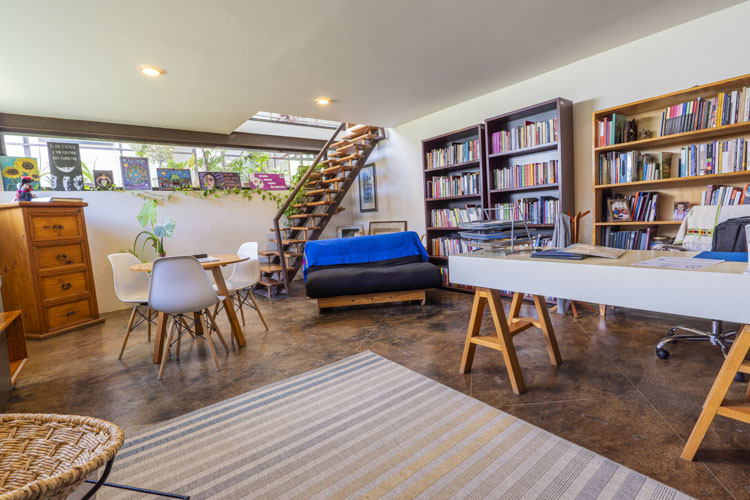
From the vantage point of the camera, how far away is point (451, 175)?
4.74 metres

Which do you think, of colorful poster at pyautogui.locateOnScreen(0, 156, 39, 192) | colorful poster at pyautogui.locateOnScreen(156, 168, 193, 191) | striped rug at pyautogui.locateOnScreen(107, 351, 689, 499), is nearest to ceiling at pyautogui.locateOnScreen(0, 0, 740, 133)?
colorful poster at pyautogui.locateOnScreen(0, 156, 39, 192)

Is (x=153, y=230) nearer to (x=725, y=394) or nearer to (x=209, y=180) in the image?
(x=209, y=180)

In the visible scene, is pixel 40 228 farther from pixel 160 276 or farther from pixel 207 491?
pixel 207 491

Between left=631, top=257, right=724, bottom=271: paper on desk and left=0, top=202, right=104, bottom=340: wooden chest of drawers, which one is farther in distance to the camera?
left=0, top=202, right=104, bottom=340: wooden chest of drawers

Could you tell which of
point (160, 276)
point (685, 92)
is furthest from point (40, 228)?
point (685, 92)

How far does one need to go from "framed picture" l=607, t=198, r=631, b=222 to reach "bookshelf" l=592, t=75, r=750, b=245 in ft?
0.22

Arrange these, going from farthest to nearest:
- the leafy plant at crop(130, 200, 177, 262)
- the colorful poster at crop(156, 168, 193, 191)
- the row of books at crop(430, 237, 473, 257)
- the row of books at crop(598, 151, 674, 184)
Answer: the colorful poster at crop(156, 168, 193, 191) → the row of books at crop(430, 237, 473, 257) → the leafy plant at crop(130, 200, 177, 262) → the row of books at crop(598, 151, 674, 184)

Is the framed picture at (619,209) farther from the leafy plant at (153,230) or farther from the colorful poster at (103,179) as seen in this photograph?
the colorful poster at (103,179)

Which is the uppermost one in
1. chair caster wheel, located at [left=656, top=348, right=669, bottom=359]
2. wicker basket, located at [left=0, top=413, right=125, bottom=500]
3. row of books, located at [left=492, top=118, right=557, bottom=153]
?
row of books, located at [left=492, top=118, right=557, bottom=153]

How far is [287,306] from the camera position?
414 centimetres

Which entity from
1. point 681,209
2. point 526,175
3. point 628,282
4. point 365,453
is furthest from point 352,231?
point 628,282

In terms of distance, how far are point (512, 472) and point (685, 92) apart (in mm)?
3112

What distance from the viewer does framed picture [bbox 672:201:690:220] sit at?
2896 mm

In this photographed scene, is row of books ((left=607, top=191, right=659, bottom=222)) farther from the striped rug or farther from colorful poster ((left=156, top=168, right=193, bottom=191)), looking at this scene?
colorful poster ((left=156, top=168, right=193, bottom=191))
